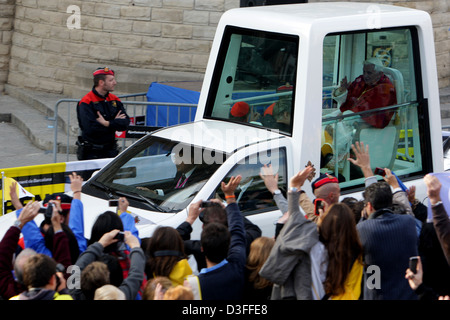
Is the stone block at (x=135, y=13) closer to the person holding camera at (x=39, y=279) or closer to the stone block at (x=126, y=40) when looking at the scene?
the stone block at (x=126, y=40)

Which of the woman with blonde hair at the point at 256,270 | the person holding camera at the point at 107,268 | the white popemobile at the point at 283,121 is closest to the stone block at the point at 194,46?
the white popemobile at the point at 283,121

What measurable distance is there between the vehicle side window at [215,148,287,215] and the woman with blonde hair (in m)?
1.39

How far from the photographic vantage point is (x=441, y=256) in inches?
183

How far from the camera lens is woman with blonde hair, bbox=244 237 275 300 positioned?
4.39 m

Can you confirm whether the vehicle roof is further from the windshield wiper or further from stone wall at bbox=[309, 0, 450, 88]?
stone wall at bbox=[309, 0, 450, 88]

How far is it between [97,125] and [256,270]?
3.93 metres

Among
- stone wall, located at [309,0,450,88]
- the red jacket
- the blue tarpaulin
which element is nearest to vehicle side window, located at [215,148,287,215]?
the red jacket

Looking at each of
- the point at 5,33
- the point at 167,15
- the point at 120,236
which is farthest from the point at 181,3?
the point at 120,236

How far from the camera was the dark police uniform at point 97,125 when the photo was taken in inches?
306

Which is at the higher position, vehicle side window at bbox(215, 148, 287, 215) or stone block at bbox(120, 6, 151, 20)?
stone block at bbox(120, 6, 151, 20)

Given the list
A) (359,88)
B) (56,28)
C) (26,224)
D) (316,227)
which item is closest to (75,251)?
(26,224)

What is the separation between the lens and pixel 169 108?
31.9 ft

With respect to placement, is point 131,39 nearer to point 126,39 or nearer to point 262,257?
point 126,39

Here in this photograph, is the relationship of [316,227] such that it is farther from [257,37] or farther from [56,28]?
[56,28]
